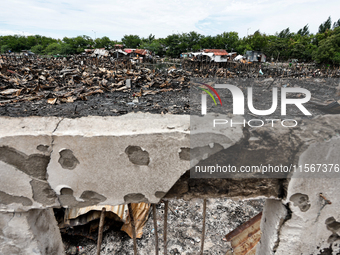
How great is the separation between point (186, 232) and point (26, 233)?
7.41 ft

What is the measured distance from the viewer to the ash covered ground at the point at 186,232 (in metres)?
2.77

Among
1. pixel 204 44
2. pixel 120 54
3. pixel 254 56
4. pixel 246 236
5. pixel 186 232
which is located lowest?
pixel 186 232

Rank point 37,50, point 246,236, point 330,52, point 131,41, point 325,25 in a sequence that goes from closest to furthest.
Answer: point 246,236
point 330,52
point 37,50
point 131,41
point 325,25

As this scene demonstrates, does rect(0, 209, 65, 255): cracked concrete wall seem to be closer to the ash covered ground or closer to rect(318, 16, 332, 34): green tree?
the ash covered ground

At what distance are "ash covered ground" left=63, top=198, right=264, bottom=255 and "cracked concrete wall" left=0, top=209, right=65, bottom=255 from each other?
1.52 m

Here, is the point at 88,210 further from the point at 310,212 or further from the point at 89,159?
the point at 310,212

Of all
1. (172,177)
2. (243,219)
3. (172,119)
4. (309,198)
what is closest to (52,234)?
(172,177)

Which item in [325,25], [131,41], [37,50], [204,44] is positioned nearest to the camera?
[37,50]

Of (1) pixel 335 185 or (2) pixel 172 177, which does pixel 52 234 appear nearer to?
(2) pixel 172 177

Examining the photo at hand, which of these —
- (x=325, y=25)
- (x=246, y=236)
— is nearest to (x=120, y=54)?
(x=246, y=236)

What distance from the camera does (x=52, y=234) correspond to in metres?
1.60

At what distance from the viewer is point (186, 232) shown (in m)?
3.01

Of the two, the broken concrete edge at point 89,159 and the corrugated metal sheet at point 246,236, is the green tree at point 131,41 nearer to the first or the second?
the corrugated metal sheet at point 246,236

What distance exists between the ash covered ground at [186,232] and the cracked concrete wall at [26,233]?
1519 millimetres
